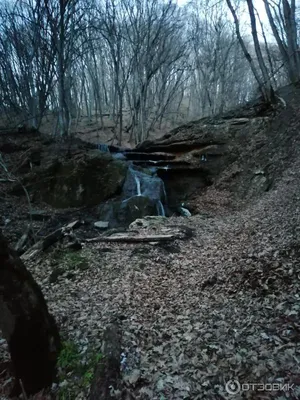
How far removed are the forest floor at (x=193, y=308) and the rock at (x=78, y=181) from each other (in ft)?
15.9

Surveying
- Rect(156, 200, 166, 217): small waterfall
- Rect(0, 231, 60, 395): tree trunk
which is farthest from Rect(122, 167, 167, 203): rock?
Rect(0, 231, 60, 395): tree trunk

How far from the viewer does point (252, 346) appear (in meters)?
2.81

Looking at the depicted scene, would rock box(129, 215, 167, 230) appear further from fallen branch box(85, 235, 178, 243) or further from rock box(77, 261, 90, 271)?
rock box(77, 261, 90, 271)

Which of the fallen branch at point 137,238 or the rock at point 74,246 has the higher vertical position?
the rock at point 74,246

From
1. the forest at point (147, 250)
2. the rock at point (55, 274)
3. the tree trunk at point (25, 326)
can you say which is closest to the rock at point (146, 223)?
the forest at point (147, 250)

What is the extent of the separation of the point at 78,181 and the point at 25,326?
371 inches

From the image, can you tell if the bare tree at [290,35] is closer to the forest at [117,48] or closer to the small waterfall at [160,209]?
the forest at [117,48]

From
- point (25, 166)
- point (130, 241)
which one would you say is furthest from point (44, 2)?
point (130, 241)

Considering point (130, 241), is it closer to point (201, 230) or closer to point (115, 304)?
point (201, 230)

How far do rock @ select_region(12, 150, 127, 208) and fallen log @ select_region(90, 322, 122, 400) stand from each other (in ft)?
26.5

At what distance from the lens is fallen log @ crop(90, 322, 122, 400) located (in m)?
2.66

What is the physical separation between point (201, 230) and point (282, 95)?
389 inches

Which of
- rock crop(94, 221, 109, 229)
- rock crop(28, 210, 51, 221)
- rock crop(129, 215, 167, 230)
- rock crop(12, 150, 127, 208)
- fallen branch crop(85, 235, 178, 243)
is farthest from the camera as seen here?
rock crop(12, 150, 127, 208)

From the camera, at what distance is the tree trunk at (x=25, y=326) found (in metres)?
2.62
